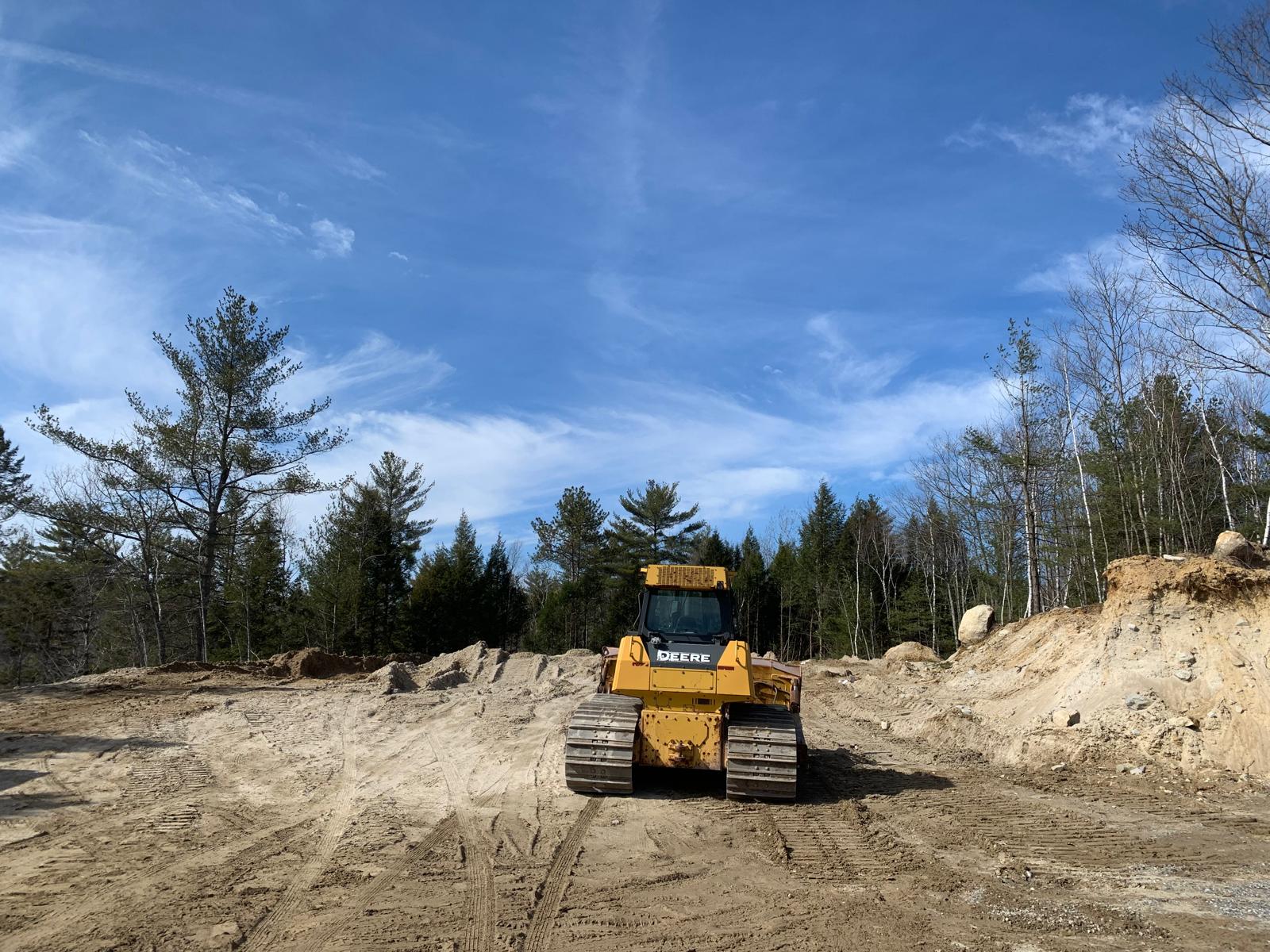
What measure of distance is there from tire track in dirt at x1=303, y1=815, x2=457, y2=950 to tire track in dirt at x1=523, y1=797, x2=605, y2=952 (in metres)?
1.11

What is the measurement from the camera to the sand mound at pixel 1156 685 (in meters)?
10.4

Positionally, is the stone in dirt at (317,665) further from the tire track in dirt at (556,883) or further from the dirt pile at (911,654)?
the dirt pile at (911,654)

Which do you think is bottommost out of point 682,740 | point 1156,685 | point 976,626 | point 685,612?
point 682,740

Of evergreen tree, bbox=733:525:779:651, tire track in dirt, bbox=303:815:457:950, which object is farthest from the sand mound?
evergreen tree, bbox=733:525:779:651

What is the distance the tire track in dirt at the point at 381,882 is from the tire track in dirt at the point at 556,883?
3.63ft

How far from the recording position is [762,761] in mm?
8352

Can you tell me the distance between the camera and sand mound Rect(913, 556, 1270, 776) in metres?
10.4

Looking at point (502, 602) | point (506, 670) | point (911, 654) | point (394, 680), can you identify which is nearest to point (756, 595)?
point (502, 602)

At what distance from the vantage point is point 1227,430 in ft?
92.7

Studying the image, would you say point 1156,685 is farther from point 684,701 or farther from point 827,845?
point 684,701

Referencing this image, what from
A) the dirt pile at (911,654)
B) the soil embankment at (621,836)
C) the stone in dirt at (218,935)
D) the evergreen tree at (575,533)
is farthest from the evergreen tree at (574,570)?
the stone in dirt at (218,935)

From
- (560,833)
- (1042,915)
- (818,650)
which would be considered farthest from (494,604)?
(1042,915)

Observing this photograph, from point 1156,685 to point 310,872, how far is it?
11346 millimetres

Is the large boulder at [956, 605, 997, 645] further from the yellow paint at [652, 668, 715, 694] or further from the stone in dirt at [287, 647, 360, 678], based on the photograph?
the stone in dirt at [287, 647, 360, 678]
